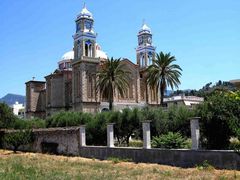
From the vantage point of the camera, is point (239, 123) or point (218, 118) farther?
point (218, 118)

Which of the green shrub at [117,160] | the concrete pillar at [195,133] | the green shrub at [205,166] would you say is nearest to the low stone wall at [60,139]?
the green shrub at [117,160]

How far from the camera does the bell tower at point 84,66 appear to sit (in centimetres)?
5565

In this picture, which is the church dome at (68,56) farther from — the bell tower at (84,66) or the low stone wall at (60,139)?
the low stone wall at (60,139)

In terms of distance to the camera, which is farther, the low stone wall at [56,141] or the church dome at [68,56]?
the church dome at [68,56]

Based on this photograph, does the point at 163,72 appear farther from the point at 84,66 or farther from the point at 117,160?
the point at 117,160

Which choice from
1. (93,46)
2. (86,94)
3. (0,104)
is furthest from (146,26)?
(0,104)

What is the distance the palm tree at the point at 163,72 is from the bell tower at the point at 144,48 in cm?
2453

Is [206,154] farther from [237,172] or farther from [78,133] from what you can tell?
[78,133]

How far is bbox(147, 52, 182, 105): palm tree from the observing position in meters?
42.6

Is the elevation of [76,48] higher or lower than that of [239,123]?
higher

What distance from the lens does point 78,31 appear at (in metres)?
60.2

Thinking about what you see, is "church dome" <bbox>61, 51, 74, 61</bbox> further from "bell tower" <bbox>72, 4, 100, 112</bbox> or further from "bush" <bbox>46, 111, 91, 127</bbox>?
"bush" <bbox>46, 111, 91, 127</bbox>

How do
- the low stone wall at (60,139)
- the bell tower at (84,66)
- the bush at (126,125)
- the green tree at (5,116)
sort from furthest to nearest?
1. the bell tower at (84,66)
2. the green tree at (5,116)
3. the bush at (126,125)
4. the low stone wall at (60,139)

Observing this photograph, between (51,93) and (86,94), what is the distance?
11.8 metres
